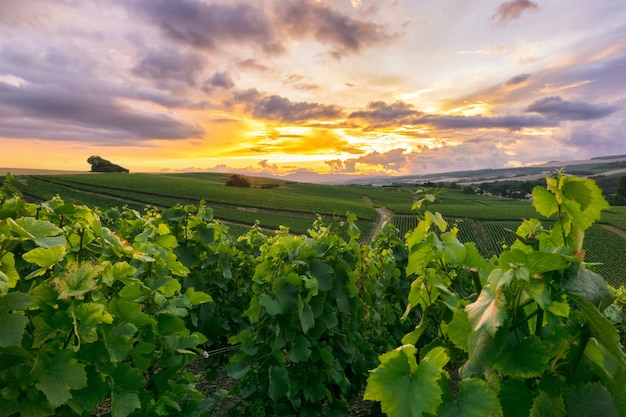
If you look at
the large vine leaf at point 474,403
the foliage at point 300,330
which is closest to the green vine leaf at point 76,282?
the large vine leaf at point 474,403

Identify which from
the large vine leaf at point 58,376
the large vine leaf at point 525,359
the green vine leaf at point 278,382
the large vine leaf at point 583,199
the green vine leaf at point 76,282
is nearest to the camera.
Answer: the large vine leaf at point 525,359

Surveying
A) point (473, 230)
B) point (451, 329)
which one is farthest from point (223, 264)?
point (473, 230)

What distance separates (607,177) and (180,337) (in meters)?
182

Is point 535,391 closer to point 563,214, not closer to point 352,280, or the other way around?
point 563,214

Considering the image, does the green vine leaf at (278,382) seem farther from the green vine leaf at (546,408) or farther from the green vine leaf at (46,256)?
the green vine leaf at (546,408)

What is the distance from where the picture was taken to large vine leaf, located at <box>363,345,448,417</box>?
1071 millimetres

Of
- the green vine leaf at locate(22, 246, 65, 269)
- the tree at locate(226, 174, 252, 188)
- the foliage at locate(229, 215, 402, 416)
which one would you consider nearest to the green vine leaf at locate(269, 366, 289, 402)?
the foliage at locate(229, 215, 402, 416)

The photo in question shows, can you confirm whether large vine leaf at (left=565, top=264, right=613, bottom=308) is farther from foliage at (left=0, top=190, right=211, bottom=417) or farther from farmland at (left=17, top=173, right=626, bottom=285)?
farmland at (left=17, top=173, right=626, bottom=285)

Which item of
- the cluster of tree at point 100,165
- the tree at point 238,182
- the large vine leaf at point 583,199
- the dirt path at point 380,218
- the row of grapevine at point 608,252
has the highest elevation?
the cluster of tree at point 100,165

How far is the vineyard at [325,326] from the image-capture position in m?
1.04

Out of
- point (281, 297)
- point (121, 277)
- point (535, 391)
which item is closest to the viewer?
point (535, 391)

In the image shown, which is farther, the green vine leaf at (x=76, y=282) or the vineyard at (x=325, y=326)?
the green vine leaf at (x=76, y=282)

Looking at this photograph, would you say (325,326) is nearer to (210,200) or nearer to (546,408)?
(546,408)

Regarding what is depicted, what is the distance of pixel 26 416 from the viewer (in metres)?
1.67
